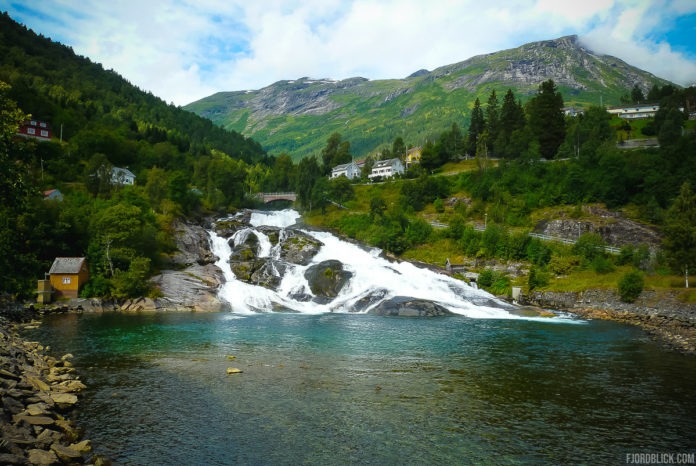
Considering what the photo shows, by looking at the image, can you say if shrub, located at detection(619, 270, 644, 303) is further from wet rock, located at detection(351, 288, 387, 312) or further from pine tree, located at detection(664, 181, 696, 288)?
wet rock, located at detection(351, 288, 387, 312)

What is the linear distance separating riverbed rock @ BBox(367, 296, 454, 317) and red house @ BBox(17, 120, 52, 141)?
82.6 metres

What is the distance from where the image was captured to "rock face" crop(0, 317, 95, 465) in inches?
476

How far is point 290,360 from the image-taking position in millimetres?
26344

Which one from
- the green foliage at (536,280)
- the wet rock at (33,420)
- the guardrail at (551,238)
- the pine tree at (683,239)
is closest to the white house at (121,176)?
the guardrail at (551,238)

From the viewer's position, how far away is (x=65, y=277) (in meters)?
48.6

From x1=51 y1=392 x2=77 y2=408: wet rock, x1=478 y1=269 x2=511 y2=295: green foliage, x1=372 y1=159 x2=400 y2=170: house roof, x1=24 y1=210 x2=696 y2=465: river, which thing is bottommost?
x1=24 y1=210 x2=696 y2=465: river

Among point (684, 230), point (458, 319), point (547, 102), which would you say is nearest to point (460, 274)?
point (458, 319)

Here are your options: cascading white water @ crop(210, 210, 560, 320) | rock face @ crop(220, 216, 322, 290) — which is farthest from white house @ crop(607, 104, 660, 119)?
rock face @ crop(220, 216, 322, 290)

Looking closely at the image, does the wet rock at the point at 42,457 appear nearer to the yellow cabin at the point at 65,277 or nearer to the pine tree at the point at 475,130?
the yellow cabin at the point at 65,277

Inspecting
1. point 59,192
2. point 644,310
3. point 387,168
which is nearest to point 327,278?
point 644,310

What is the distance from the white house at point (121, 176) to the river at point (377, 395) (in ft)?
164

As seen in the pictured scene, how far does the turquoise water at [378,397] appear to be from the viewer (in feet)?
48.0

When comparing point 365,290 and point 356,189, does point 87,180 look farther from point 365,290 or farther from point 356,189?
point 356,189

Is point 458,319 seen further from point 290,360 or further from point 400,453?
point 400,453
